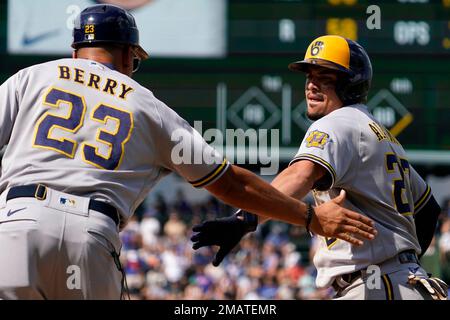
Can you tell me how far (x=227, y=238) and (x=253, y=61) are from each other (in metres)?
9.76

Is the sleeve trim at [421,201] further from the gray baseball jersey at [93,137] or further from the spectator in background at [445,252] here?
the spectator in background at [445,252]

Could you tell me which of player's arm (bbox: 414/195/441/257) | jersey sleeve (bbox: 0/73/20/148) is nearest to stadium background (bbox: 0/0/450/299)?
player's arm (bbox: 414/195/441/257)

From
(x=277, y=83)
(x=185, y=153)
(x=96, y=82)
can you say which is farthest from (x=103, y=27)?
(x=277, y=83)

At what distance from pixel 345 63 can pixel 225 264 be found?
927 cm

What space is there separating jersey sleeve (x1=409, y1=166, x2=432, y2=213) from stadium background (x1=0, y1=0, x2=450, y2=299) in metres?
8.11

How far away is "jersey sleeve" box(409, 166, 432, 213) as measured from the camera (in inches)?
214

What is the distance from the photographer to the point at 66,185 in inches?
158

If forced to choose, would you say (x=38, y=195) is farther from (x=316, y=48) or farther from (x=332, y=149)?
(x=316, y=48)

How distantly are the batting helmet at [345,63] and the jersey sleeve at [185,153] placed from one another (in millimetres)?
1229

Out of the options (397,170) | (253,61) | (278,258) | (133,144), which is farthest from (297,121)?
(133,144)

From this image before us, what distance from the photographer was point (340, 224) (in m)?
4.46

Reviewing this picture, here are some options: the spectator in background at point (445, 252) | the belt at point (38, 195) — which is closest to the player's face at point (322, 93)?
the belt at point (38, 195)

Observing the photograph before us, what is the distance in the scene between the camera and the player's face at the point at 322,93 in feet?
17.4
